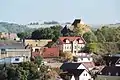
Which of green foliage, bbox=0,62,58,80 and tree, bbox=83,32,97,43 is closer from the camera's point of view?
green foliage, bbox=0,62,58,80

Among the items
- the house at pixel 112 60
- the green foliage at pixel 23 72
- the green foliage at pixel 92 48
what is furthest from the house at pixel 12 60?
the green foliage at pixel 92 48

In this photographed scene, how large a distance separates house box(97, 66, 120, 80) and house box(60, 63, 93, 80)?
53cm

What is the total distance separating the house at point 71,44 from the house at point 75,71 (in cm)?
414

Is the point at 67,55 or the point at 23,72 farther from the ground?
the point at 67,55

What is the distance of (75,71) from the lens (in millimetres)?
16953

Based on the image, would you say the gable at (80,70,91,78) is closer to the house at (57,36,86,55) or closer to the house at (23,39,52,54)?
the house at (57,36,86,55)

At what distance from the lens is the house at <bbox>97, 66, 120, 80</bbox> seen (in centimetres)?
1659

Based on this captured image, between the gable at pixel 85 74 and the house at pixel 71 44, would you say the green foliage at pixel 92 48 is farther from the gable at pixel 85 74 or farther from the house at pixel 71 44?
the gable at pixel 85 74

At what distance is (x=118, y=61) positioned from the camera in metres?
19.5

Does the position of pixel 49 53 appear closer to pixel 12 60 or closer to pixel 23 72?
pixel 12 60

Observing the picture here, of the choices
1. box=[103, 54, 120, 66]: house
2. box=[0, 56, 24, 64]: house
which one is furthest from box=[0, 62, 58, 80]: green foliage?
box=[103, 54, 120, 66]: house

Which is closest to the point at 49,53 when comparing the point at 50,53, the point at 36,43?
the point at 50,53

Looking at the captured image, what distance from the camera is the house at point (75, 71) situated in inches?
656

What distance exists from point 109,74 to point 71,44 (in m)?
5.80
